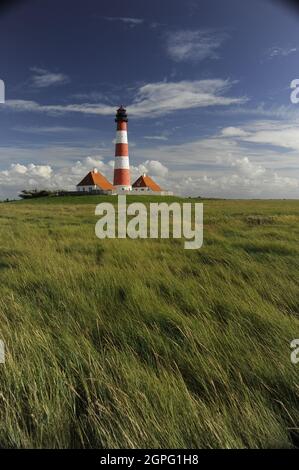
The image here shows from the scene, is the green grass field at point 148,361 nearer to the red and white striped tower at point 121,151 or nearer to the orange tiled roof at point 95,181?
the red and white striped tower at point 121,151

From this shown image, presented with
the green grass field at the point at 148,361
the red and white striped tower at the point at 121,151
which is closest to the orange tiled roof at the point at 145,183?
the red and white striped tower at the point at 121,151

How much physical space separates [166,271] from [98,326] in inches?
88.0

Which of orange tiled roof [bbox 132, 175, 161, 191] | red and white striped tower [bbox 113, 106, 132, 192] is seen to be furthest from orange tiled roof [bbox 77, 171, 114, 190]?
red and white striped tower [bbox 113, 106, 132, 192]

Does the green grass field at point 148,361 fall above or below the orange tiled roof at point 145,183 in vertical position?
below

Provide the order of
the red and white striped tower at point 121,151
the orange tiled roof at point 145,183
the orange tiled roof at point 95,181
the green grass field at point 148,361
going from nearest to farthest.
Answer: the green grass field at point 148,361 → the red and white striped tower at point 121,151 → the orange tiled roof at point 95,181 → the orange tiled roof at point 145,183

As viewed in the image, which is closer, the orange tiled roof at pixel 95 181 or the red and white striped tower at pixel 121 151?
the red and white striped tower at pixel 121 151

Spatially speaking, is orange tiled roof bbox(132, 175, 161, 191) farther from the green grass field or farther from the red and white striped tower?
the green grass field

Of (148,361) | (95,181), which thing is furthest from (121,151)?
(148,361)

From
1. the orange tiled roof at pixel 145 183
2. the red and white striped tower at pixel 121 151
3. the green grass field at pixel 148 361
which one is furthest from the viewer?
the orange tiled roof at pixel 145 183

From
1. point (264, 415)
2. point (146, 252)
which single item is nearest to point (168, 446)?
point (264, 415)

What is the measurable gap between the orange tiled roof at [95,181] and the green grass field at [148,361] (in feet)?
195

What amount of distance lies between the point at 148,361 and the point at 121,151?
1825 inches

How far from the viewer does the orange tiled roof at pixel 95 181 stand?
206 ft

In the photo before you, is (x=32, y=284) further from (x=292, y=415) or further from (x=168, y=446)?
(x=292, y=415)
